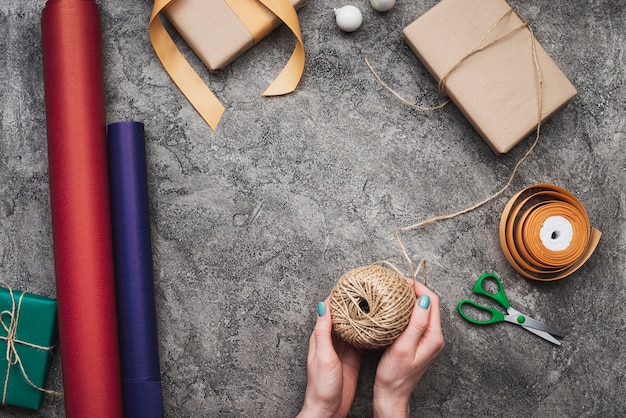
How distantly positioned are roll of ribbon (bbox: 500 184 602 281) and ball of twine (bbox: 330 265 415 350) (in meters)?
0.31

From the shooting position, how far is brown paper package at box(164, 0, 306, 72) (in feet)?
4.59

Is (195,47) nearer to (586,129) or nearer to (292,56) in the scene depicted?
(292,56)

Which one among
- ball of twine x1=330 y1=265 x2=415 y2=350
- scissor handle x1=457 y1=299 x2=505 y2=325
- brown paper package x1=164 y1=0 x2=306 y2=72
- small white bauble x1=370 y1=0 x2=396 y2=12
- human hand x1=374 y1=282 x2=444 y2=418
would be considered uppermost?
brown paper package x1=164 y1=0 x2=306 y2=72

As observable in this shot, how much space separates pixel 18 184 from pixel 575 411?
1435mm

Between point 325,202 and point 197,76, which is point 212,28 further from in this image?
point 325,202

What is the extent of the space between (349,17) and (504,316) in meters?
0.79

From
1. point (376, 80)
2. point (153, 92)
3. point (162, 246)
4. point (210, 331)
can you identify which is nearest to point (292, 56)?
point (376, 80)

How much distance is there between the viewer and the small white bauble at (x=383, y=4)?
4.68 ft

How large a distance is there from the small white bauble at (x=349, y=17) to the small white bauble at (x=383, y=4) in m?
0.04

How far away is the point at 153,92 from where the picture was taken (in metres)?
1.46

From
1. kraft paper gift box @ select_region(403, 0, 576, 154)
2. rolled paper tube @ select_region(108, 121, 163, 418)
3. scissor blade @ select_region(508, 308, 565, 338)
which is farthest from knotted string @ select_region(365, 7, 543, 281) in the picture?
rolled paper tube @ select_region(108, 121, 163, 418)

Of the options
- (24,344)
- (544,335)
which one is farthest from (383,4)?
(24,344)

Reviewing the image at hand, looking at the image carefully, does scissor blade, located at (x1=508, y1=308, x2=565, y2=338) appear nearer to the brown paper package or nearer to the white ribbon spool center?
the white ribbon spool center

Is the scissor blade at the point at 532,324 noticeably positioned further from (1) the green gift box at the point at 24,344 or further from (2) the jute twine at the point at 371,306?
(1) the green gift box at the point at 24,344
